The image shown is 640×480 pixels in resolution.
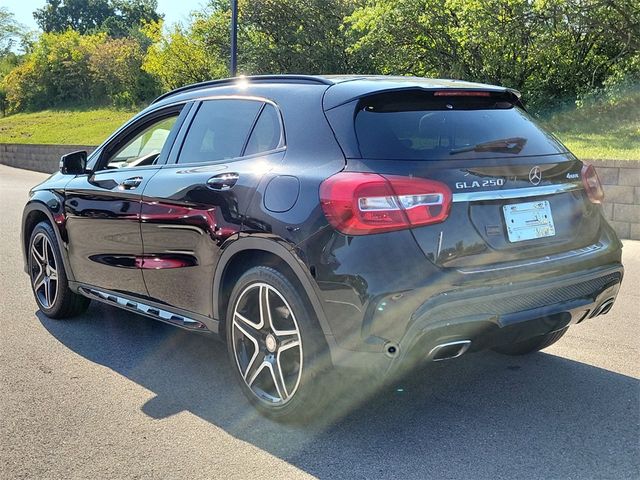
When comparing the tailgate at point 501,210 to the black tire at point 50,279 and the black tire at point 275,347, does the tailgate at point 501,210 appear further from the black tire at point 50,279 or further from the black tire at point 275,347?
the black tire at point 50,279

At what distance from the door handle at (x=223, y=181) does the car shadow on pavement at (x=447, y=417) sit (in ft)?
3.86

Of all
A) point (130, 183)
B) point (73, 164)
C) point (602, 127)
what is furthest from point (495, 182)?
point (602, 127)

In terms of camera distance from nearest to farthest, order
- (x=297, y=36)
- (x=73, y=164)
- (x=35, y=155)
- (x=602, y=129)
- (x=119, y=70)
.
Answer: (x=73, y=164)
(x=602, y=129)
(x=35, y=155)
(x=297, y=36)
(x=119, y=70)

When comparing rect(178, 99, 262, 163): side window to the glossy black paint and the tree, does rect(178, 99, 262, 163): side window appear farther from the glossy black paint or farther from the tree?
the tree

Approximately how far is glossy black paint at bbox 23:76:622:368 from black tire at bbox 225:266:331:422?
0.36ft

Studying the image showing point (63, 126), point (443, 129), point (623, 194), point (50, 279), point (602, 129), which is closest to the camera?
point (443, 129)

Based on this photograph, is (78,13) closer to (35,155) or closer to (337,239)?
(35,155)

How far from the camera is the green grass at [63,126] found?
3172 cm

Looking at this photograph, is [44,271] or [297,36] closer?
[44,271]

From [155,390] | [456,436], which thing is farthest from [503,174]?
[155,390]

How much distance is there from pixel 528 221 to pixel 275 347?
1.39 meters

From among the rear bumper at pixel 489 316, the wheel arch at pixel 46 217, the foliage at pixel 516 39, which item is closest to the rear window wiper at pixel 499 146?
the rear bumper at pixel 489 316

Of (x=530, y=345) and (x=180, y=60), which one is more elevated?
(x=180, y=60)

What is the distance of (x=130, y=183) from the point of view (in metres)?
4.28
